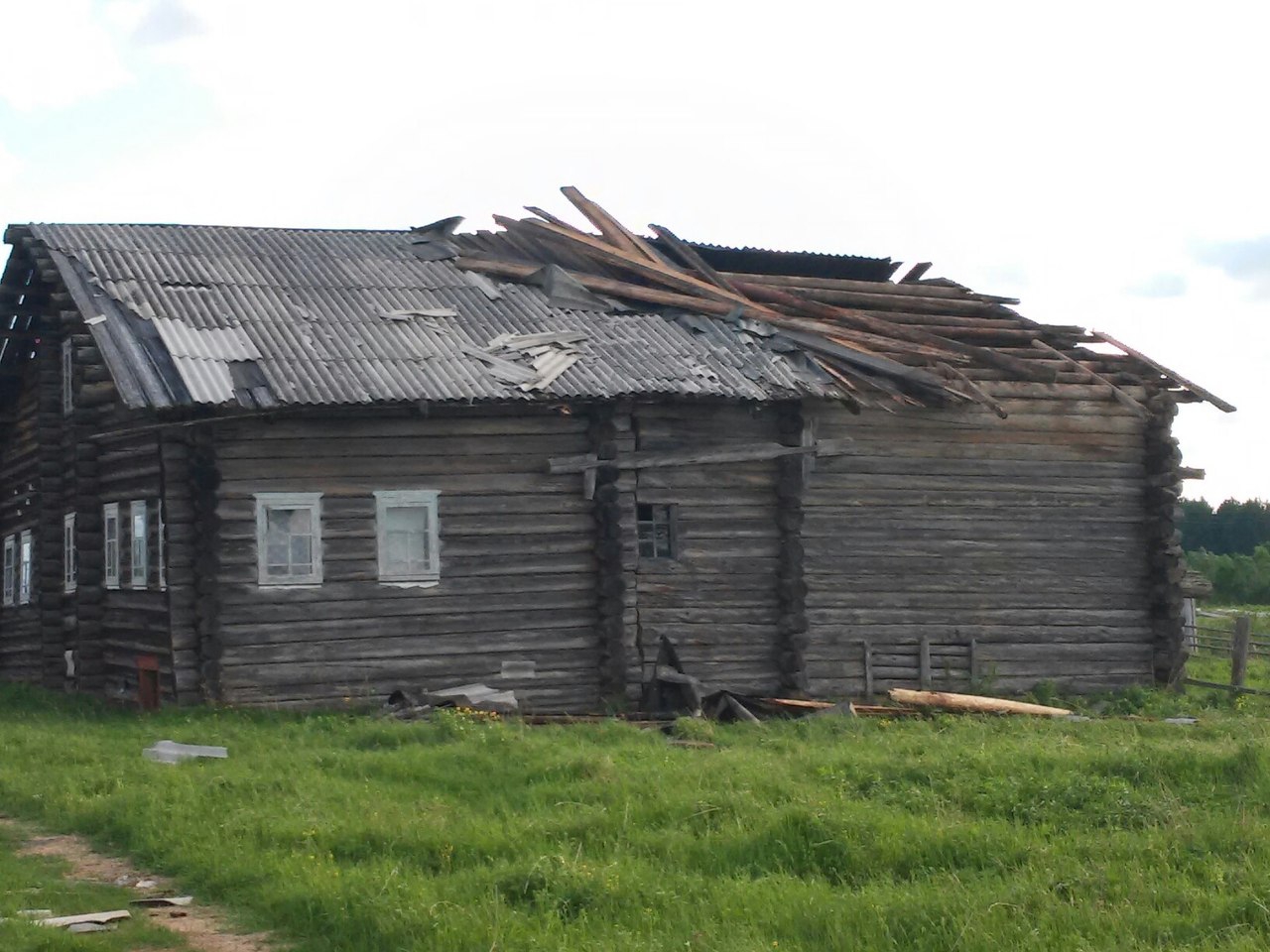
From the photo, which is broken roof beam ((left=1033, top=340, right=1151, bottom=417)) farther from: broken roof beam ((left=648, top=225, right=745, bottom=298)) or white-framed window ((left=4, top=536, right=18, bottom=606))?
white-framed window ((left=4, top=536, right=18, bottom=606))

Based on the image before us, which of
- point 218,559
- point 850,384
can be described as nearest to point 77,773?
point 218,559

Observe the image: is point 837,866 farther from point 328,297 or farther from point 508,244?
point 508,244

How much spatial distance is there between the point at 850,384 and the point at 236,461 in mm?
7072

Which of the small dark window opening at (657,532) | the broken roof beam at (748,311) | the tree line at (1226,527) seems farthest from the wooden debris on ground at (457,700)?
the tree line at (1226,527)

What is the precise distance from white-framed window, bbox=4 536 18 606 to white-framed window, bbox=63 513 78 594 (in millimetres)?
3091

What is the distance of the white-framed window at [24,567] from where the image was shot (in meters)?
22.9

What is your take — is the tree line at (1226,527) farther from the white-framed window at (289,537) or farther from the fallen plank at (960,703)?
the white-framed window at (289,537)

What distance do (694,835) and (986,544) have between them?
35.7 feet

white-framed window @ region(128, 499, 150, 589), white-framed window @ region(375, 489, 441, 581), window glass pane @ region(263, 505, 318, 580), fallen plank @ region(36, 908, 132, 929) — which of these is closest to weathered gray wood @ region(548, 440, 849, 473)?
white-framed window @ region(375, 489, 441, 581)

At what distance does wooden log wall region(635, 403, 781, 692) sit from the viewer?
58.3 ft

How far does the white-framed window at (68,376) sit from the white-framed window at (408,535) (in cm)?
544

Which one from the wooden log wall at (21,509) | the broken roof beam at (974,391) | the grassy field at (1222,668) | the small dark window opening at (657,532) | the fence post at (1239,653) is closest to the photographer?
the small dark window opening at (657,532)

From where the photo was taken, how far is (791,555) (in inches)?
717

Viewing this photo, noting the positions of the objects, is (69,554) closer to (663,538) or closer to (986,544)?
(663,538)
